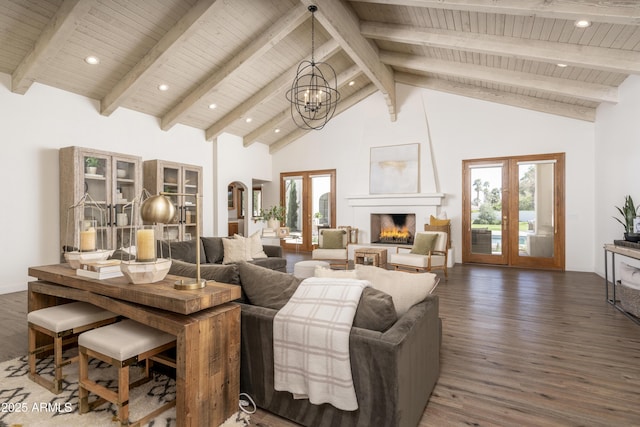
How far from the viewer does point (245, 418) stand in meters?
1.85

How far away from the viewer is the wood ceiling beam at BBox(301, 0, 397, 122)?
14.3 feet

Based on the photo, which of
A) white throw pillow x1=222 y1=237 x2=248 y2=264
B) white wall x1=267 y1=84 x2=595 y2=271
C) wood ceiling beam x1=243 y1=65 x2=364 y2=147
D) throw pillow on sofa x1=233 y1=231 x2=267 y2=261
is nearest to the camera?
white throw pillow x1=222 y1=237 x2=248 y2=264

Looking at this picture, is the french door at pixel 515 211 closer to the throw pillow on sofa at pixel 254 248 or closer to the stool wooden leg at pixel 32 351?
the throw pillow on sofa at pixel 254 248

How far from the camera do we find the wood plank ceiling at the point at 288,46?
377cm

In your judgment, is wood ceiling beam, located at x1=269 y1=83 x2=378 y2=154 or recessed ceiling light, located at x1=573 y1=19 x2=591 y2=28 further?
wood ceiling beam, located at x1=269 y1=83 x2=378 y2=154

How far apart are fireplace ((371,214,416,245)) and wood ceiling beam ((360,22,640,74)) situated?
394 centimetres

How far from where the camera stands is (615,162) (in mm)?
4984

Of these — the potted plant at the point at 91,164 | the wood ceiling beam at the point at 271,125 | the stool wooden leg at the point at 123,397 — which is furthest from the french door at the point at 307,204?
the stool wooden leg at the point at 123,397

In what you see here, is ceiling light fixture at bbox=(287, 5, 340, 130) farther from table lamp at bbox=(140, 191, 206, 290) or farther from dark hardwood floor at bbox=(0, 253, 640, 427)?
dark hardwood floor at bbox=(0, 253, 640, 427)

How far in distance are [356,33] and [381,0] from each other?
1.35 metres

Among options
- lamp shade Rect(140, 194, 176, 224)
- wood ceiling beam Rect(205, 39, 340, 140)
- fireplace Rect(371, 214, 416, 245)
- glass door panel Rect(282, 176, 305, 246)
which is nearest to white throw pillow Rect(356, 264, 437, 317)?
lamp shade Rect(140, 194, 176, 224)

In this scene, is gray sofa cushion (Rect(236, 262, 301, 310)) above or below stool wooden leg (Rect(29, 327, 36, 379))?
above

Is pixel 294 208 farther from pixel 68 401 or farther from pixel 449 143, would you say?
pixel 68 401

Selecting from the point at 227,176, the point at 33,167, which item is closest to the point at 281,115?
the point at 227,176
